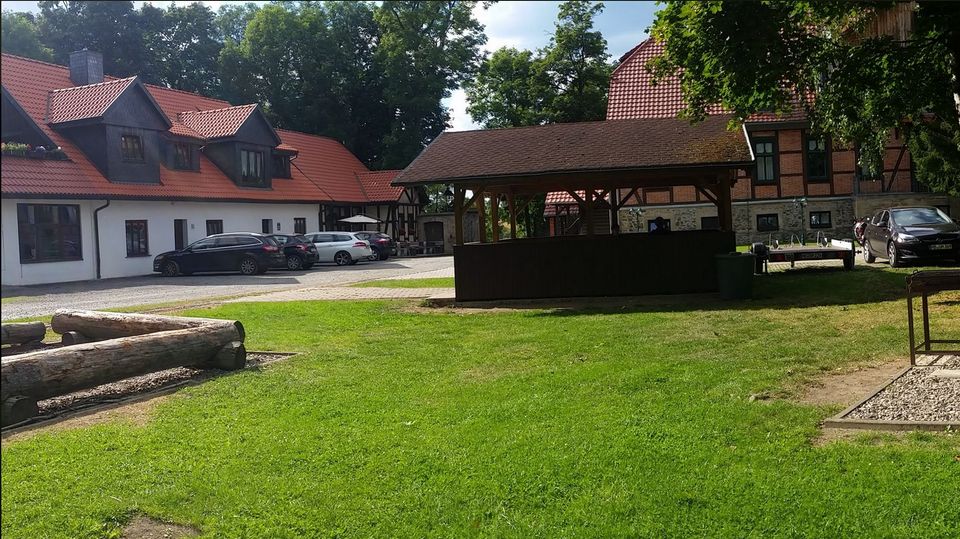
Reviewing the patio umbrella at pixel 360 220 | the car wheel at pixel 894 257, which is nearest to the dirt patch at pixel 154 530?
the car wheel at pixel 894 257

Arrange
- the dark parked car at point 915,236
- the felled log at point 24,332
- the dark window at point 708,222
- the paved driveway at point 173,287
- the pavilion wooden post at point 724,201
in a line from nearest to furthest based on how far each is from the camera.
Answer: the felled log at point 24,332
the pavilion wooden post at point 724,201
the paved driveway at point 173,287
the dark parked car at point 915,236
the dark window at point 708,222

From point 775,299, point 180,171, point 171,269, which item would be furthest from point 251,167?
point 775,299

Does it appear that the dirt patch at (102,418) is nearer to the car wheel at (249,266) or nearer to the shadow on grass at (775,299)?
the shadow on grass at (775,299)

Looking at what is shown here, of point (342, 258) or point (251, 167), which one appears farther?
point (251, 167)

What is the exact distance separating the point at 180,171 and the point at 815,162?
89.8 ft

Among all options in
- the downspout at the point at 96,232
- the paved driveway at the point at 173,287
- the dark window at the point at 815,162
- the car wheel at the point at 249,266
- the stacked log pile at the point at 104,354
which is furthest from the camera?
the dark window at the point at 815,162

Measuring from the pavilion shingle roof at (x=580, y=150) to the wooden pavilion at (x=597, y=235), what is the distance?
25 mm

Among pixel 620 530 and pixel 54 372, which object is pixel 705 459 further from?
pixel 54 372

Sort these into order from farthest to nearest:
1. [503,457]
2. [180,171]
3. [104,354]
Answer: [180,171] < [104,354] < [503,457]

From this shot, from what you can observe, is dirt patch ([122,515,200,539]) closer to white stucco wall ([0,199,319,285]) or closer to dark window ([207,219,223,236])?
white stucco wall ([0,199,319,285])

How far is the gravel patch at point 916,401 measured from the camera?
22.5ft

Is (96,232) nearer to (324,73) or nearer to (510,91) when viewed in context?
(324,73)

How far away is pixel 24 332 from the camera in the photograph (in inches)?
455

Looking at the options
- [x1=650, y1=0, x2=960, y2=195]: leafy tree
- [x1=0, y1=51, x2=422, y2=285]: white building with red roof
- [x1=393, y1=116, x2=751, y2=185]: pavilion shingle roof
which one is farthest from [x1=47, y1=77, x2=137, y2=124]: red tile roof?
[x1=650, y1=0, x2=960, y2=195]: leafy tree
